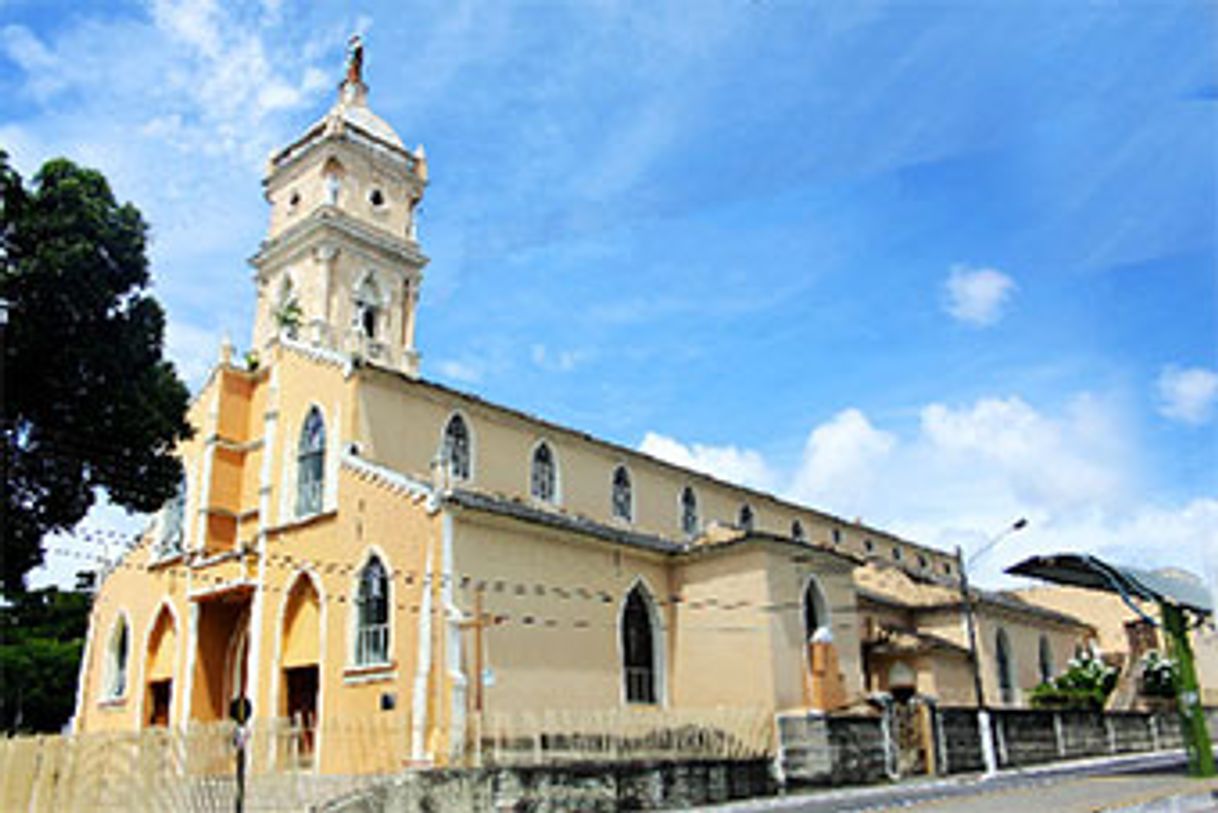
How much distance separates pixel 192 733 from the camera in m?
18.4

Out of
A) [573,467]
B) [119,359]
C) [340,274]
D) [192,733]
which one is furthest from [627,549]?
[340,274]

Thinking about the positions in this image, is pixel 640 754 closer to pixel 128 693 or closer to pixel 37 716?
pixel 128 693

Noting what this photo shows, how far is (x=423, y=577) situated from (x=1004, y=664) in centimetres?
2872

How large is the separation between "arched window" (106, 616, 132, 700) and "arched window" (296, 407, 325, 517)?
7714 millimetres

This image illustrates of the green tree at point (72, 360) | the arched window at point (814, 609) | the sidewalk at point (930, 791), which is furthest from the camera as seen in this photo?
the arched window at point (814, 609)

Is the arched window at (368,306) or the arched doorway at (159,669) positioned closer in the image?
the arched doorway at (159,669)

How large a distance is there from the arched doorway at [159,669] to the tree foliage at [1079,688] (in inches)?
1115

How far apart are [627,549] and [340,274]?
15.6 m

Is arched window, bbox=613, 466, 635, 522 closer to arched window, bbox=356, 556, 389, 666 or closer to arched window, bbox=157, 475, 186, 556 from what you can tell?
arched window, bbox=356, 556, 389, 666

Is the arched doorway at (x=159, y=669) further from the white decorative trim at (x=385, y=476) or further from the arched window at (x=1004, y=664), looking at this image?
the arched window at (x=1004, y=664)

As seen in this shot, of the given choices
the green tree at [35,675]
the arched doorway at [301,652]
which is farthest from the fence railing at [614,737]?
the green tree at [35,675]

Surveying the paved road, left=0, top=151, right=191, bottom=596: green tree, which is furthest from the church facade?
left=0, top=151, right=191, bottom=596: green tree

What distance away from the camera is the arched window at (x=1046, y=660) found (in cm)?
4553

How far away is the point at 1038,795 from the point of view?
1812 centimetres
